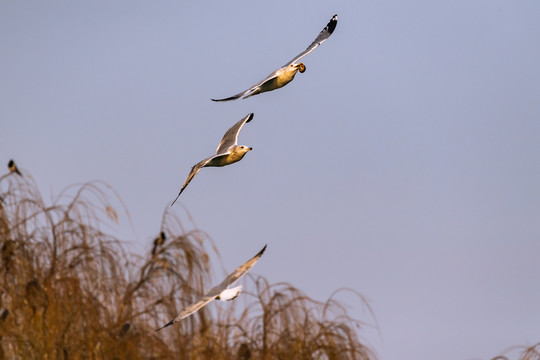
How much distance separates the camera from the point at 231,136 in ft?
7.41

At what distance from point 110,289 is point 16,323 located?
2.65 ft

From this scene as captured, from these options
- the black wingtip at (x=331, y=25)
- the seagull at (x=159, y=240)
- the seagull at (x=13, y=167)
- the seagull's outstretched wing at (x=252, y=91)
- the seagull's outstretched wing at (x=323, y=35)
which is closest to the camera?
the seagull's outstretched wing at (x=252, y=91)

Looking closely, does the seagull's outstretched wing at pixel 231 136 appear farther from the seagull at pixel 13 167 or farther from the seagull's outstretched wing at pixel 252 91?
the seagull at pixel 13 167

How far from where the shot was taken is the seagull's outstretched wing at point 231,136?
217 centimetres

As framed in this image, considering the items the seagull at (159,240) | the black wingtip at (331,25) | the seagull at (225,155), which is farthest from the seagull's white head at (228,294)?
the seagull at (159,240)

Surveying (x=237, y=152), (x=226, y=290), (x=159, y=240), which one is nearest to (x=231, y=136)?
(x=237, y=152)

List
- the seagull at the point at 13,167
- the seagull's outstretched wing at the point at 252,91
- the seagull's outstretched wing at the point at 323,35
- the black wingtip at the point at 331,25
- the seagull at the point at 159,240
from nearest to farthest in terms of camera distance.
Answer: the seagull's outstretched wing at the point at 252,91 → the seagull's outstretched wing at the point at 323,35 → the black wingtip at the point at 331,25 → the seagull at the point at 159,240 → the seagull at the point at 13,167

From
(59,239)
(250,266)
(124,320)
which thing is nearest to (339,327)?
(124,320)

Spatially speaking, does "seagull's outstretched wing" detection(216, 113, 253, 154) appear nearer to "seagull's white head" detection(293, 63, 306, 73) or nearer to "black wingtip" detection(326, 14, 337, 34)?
"seagull's white head" detection(293, 63, 306, 73)

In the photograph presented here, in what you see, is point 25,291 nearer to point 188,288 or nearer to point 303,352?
point 188,288

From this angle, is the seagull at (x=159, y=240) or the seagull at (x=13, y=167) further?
the seagull at (x=13, y=167)

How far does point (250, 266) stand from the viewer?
229 cm

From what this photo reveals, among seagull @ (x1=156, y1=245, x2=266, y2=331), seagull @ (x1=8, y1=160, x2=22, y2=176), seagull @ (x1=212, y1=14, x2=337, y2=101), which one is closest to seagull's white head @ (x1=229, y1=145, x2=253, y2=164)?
seagull @ (x1=212, y1=14, x2=337, y2=101)

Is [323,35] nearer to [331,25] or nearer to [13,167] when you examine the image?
[331,25]
